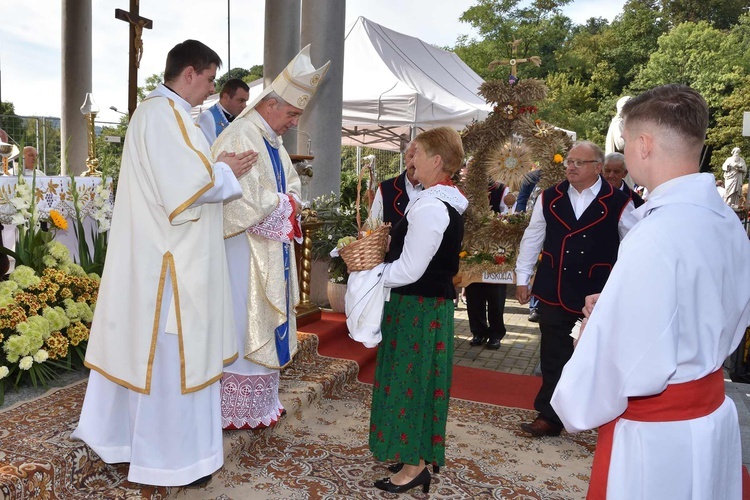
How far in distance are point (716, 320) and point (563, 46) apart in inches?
1644

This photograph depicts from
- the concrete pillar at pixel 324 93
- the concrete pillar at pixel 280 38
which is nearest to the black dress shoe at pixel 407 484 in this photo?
the concrete pillar at pixel 324 93

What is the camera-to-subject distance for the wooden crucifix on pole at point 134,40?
5.40 metres

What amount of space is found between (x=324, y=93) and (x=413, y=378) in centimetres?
458

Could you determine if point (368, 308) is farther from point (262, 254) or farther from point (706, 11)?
point (706, 11)

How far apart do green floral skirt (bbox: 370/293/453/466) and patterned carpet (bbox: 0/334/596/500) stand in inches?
14.3

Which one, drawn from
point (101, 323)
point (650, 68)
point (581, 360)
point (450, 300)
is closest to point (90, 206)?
point (101, 323)

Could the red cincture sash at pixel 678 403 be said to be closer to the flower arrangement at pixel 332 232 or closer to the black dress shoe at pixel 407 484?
the black dress shoe at pixel 407 484

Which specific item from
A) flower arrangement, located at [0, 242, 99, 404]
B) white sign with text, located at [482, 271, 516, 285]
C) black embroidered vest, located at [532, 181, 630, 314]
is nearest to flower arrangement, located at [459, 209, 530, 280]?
white sign with text, located at [482, 271, 516, 285]

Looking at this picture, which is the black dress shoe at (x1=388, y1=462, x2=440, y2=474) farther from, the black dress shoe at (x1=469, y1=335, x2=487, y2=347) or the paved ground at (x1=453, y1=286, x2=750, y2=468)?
the black dress shoe at (x1=469, y1=335, x2=487, y2=347)

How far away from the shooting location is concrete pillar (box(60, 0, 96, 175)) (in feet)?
38.9

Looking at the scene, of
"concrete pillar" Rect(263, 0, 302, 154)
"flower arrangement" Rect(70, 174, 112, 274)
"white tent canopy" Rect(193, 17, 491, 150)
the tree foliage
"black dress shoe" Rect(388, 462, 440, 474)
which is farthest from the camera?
the tree foliage

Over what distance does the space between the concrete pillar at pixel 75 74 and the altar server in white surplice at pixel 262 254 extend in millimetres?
9466

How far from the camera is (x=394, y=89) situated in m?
10.9

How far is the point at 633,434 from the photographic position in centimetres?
168
